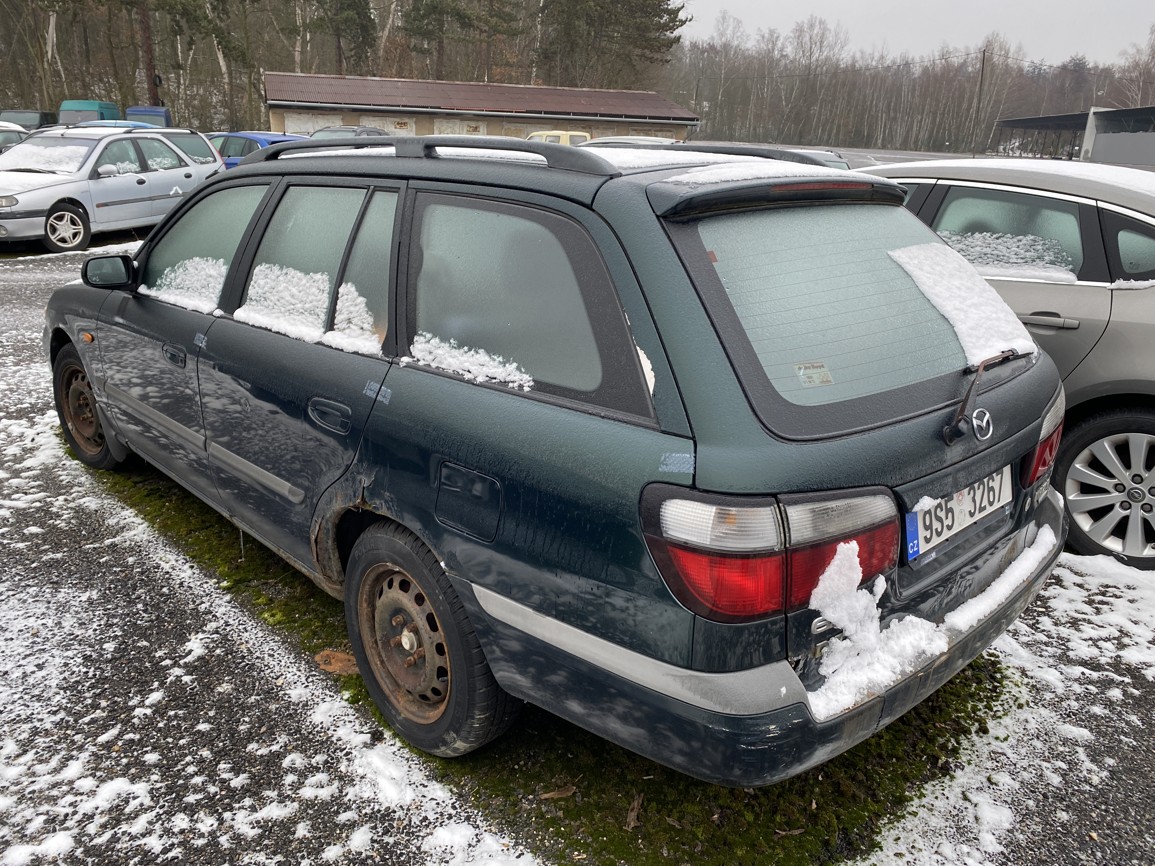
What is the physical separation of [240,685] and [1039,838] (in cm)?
254

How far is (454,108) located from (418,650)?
128 ft

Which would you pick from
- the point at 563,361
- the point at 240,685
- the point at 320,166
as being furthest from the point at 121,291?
the point at 563,361

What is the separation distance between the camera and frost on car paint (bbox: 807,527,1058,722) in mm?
1802

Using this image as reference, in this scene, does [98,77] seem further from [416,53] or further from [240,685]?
[240,685]

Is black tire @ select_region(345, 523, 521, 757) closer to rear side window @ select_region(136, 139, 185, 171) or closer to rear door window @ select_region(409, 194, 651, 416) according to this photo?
rear door window @ select_region(409, 194, 651, 416)

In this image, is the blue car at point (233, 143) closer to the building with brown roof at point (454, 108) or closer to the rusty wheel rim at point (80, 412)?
the rusty wheel rim at point (80, 412)

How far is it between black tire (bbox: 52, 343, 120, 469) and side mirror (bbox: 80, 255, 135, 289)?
81 centimetres

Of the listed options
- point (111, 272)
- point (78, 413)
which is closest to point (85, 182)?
point (78, 413)

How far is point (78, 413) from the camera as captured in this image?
4.63m

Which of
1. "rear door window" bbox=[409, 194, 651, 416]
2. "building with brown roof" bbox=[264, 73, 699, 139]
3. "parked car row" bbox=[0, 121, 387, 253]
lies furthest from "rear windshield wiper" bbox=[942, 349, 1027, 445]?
"building with brown roof" bbox=[264, 73, 699, 139]

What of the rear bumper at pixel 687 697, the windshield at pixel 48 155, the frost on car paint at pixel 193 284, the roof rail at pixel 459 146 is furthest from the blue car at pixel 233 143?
the rear bumper at pixel 687 697

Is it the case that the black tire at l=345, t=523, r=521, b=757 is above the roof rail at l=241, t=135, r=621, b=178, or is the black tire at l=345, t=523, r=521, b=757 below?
below

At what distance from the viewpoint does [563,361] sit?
2.02 m

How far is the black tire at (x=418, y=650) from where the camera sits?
2.27 m
